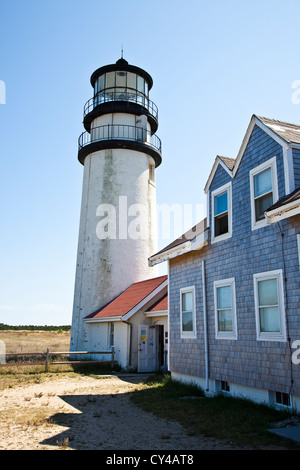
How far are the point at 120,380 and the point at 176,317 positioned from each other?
4.28 metres

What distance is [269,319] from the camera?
32.4 feet

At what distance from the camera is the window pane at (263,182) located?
1052cm

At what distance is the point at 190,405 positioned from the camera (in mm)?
10492

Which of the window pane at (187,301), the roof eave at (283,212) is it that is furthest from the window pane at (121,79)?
the roof eave at (283,212)

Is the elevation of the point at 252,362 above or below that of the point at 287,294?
below

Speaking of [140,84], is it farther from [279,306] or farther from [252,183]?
[279,306]

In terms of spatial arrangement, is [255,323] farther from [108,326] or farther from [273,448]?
[108,326]

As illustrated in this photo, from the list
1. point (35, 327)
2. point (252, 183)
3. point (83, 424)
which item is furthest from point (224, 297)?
point (35, 327)

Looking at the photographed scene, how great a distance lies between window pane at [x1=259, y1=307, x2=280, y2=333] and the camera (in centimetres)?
962

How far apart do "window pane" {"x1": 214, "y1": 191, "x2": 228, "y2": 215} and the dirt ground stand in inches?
253

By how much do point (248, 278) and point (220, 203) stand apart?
3051mm

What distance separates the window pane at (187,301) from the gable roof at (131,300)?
6.09 meters

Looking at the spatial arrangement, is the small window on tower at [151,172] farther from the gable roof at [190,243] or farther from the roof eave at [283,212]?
the roof eave at [283,212]
